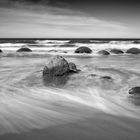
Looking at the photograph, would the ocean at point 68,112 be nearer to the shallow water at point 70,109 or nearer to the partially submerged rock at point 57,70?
the shallow water at point 70,109

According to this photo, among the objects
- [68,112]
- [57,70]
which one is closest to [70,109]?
[68,112]

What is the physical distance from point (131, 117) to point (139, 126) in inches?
14.4

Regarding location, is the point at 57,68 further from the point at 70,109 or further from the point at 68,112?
the point at 68,112

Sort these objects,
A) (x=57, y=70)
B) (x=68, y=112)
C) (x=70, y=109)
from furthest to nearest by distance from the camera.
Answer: (x=57, y=70)
(x=70, y=109)
(x=68, y=112)

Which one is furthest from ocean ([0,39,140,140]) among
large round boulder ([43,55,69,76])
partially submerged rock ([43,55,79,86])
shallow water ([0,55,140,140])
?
large round boulder ([43,55,69,76])

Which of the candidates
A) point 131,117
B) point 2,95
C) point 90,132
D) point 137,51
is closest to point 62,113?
point 90,132

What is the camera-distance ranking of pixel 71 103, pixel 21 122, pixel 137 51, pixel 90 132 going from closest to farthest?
pixel 90 132 → pixel 21 122 → pixel 71 103 → pixel 137 51

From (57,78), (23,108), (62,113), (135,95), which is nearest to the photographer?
(62,113)

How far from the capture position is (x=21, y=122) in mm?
3287

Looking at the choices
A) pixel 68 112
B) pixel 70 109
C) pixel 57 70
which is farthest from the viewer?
pixel 57 70

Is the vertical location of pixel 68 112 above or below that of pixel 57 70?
below

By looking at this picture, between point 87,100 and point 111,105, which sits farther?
point 87,100

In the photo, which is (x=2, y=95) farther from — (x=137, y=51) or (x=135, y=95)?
(x=137, y=51)

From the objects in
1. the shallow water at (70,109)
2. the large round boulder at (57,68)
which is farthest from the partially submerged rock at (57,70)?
A: the shallow water at (70,109)
